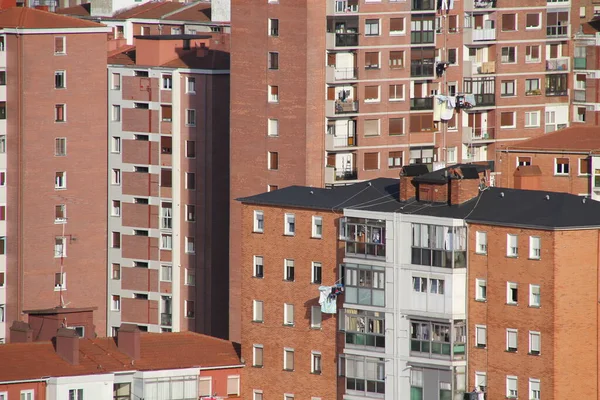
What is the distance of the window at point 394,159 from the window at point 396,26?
240 inches

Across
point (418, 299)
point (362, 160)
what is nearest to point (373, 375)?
point (418, 299)

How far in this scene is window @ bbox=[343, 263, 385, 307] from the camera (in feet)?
350

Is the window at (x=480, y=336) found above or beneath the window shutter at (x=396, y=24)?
beneath

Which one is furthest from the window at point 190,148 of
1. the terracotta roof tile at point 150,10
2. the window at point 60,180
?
the terracotta roof tile at point 150,10

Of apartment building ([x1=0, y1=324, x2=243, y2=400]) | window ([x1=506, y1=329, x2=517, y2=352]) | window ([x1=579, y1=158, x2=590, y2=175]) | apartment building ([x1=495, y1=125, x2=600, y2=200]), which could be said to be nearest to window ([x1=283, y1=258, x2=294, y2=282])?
apartment building ([x1=0, y1=324, x2=243, y2=400])

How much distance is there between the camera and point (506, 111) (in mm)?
134625

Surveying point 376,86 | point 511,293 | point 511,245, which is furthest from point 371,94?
point 511,293

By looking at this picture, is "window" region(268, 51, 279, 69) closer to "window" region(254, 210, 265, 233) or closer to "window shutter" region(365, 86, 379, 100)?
"window shutter" region(365, 86, 379, 100)

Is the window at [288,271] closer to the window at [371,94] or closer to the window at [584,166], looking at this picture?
the window at [371,94]

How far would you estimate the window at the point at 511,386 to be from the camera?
10281 cm

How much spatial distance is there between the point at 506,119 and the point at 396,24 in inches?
431

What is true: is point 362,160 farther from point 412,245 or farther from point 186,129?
point 412,245

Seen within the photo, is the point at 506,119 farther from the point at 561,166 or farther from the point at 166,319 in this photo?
the point at 166,319

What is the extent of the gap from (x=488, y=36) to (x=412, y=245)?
3040 centimetres
